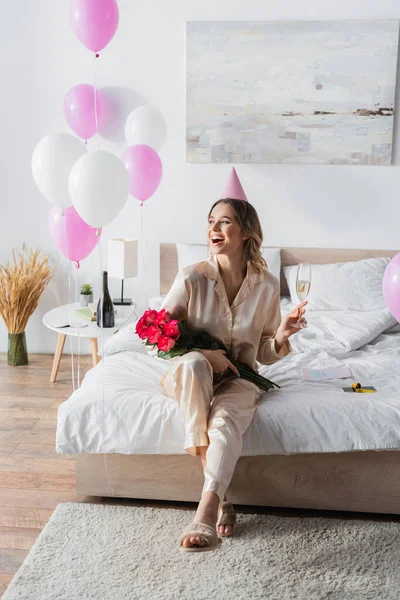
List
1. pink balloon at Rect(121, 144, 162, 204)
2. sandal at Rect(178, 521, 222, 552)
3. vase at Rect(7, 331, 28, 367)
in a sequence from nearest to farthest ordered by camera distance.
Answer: sandal at Rect(178, 521, 222, 552), pink balloon at Rect(121, 144, 162, 204), vase at Rect(7, 331, 28, 367)

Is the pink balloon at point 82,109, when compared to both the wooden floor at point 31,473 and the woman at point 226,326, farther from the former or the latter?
the woman at point 226,326

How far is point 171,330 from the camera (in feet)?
7.54

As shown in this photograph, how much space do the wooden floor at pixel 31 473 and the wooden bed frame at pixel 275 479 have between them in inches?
2.4

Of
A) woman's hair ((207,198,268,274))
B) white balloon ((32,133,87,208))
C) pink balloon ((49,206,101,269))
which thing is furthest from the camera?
pink balloon ((49,206,101,269))

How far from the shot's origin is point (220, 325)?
8.19 feet

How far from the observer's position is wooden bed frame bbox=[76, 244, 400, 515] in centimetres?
240

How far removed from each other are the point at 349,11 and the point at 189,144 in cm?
116

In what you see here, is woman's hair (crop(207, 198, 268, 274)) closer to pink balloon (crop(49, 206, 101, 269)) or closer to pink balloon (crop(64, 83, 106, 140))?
pink balloon (crop(49, 206, 101, 269))

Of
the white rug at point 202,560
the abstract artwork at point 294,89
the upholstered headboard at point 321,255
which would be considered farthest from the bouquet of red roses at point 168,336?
the abstract artwork at point 294,89

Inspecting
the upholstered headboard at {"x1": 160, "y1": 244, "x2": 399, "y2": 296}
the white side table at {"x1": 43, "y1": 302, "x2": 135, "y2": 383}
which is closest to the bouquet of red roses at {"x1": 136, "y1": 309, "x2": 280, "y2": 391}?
the white side table at {"x1": 43, "y1": 302, "x2": 135, "y2": 383}

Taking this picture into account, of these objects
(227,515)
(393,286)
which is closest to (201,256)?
(393,286)

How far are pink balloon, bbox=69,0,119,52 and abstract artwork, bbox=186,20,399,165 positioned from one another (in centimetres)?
63

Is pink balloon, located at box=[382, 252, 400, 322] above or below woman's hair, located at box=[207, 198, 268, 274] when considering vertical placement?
below

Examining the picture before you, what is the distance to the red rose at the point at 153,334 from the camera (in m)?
2.29
